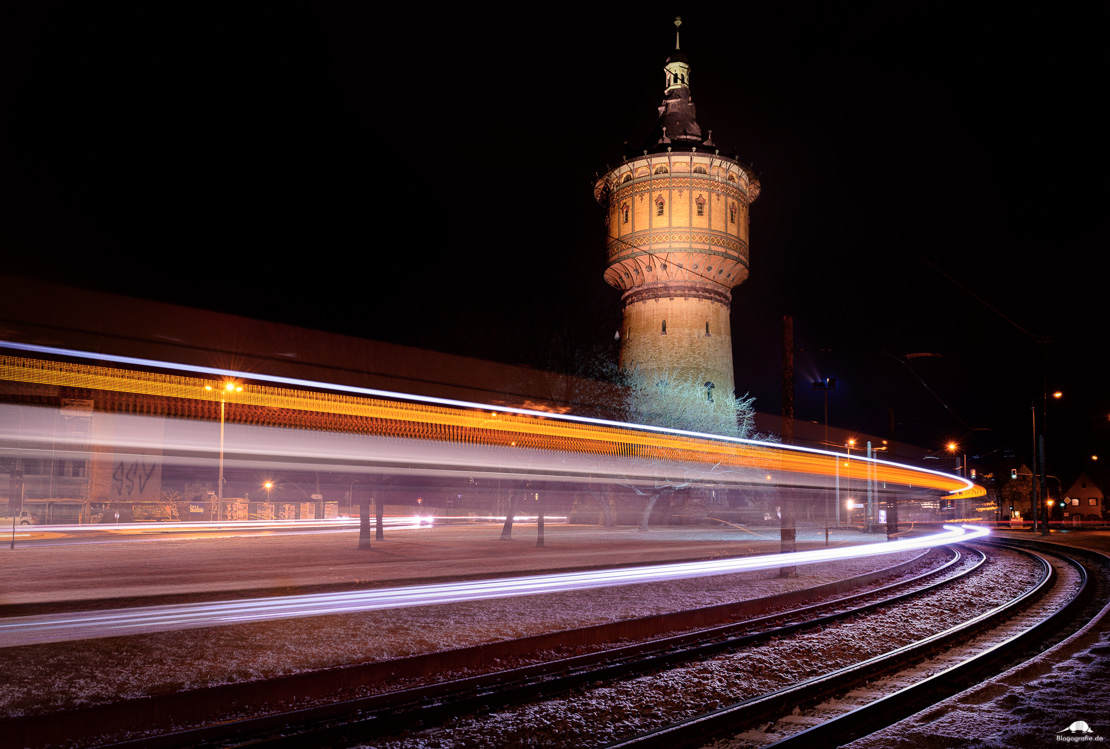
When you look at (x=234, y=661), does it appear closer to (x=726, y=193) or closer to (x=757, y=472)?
(x=757, y=472)

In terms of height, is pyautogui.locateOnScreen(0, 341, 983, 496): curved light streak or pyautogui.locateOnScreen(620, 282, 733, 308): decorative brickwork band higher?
pyautogui.locateOnScreen(620, 282, 733, 308): decorative brickwork band

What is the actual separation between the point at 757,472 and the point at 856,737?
26.6 metres

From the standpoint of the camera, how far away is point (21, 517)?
28.8m

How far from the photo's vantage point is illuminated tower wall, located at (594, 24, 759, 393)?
49469 mm

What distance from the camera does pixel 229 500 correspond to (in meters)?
32.0

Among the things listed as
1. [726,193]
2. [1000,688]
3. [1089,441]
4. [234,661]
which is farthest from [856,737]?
[1089,441]

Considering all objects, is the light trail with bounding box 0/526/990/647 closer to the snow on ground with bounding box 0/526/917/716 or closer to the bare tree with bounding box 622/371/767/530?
the snow on ground with bounding box 0/526/917/716

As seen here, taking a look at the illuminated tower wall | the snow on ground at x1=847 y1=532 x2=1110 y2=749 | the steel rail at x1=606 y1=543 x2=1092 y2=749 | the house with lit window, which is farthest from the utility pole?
the house with lit window

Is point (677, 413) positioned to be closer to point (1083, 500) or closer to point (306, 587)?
point (306, 587)

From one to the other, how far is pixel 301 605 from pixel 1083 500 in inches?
4282

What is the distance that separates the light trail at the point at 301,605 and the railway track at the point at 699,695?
428cm

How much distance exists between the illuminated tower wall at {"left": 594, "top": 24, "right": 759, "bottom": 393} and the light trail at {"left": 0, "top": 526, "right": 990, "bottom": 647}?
32.6m

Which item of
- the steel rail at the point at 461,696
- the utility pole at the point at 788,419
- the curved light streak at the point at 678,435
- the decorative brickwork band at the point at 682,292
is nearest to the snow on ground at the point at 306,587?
the utility pole at the point at 788,419

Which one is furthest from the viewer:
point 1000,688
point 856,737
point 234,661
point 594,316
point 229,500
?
point 594,316
